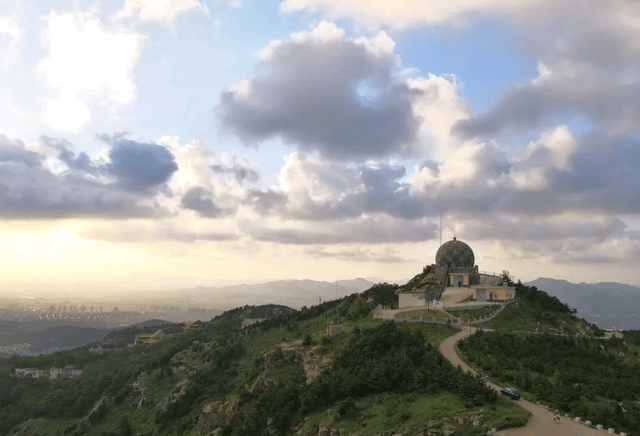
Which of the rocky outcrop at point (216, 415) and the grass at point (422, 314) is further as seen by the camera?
the grass at point (422, 314)

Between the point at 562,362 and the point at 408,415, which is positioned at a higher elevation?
the point at 562,362

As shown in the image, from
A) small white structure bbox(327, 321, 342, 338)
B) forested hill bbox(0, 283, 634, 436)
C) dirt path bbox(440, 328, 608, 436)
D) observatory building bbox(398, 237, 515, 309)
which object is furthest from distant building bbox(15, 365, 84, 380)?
dirt path bbox(440, 328, 608, 436)

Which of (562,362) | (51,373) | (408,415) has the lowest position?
(51,373)

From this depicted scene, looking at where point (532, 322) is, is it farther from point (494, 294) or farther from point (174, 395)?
point (174, 395)

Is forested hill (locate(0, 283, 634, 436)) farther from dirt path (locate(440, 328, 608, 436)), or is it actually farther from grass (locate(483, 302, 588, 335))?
dirt path (locate(440, 328, 608, 436))

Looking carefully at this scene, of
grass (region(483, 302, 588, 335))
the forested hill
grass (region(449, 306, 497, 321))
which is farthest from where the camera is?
grass (region(449, 306, 497, 321))

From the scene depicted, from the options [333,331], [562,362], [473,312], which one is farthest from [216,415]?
[562,362]

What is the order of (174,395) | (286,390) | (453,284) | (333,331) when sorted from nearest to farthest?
(286,390) < (333,331) < (174,395) < (453,284)

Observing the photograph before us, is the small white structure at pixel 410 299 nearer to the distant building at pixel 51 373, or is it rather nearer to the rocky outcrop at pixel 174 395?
the rocky outcrop at pixel 174 395

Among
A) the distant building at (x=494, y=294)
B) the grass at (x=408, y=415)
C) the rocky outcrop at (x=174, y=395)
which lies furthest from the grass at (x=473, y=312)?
the rocky outcrop at (x=174, y=395)

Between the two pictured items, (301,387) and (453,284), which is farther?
(453,284)

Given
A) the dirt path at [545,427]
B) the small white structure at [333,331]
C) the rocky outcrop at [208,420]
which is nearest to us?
the dirt path at [545,427]
